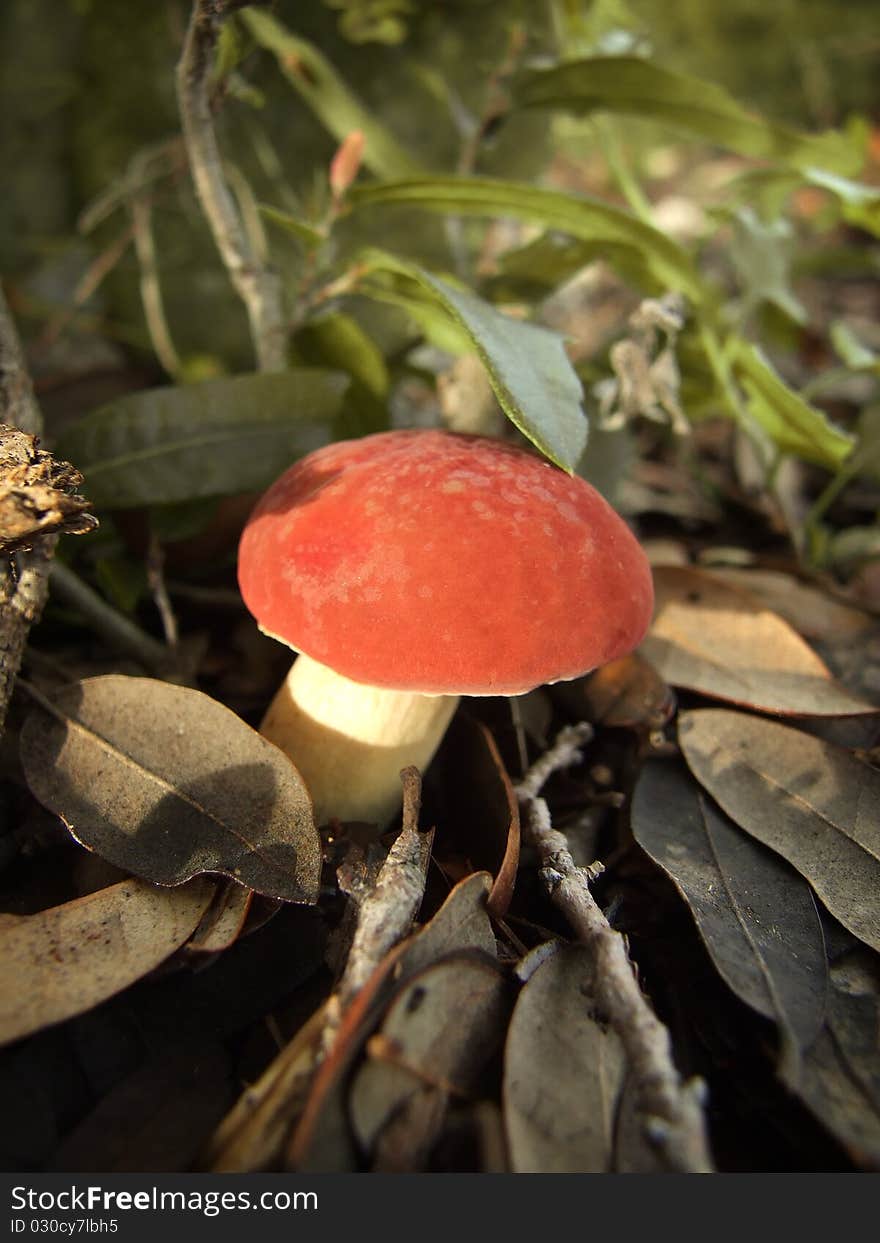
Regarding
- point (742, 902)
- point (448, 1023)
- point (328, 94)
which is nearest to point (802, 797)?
point (742, 902)

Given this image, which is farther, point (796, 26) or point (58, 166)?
point (796, 26)

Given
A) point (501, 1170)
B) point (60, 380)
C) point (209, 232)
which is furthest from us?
point (209, 232)

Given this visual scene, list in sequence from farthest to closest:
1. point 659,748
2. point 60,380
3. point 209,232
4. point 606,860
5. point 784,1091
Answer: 1. point 209,232
2. point 60,380
3. point 659,748
4. point 606,860
5. point 784,1091

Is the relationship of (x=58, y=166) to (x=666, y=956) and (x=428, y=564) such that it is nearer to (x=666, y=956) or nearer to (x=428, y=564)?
(x=428, y=564)

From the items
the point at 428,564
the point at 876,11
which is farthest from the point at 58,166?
the point at 876,11

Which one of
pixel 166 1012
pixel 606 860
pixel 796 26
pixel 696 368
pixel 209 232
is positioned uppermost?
pixel 796 26

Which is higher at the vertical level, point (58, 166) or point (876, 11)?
point (876, 11)

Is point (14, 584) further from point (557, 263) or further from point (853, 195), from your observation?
point (853, 195)
